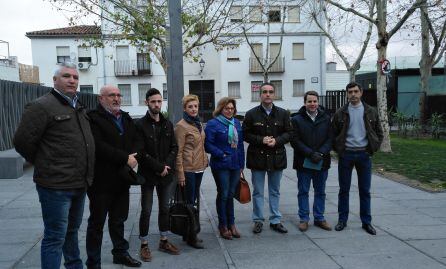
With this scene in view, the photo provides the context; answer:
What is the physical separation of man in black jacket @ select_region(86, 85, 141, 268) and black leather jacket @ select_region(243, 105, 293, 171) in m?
1.83

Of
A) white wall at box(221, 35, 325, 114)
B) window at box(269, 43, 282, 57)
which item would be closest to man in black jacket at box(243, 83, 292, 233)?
white wall at box(221, 35, 325, 114)

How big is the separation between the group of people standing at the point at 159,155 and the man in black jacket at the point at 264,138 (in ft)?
0.04

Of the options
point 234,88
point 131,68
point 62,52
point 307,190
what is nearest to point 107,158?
point 307,190

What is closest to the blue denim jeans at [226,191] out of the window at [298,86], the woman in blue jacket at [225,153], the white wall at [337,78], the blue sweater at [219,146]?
the woman in blue jacket at [225,153]

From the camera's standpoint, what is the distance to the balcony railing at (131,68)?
37219 mm

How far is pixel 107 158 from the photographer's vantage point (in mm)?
4211

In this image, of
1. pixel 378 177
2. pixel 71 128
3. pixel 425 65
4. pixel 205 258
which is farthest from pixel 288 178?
pixel 425 65

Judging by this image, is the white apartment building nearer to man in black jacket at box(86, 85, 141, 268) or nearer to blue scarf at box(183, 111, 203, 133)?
blue scarf at box(183, 111, 203, 133)

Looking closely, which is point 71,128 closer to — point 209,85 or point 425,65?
point 425,65

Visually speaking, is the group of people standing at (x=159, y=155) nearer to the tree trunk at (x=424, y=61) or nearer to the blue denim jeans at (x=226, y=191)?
the blue denim jeans at (x=226, y=191)

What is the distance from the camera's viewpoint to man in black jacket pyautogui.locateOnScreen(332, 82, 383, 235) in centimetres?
581

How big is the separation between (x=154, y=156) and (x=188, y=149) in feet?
1.83

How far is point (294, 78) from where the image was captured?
38.3m

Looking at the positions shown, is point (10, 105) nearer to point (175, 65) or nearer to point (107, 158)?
point (175, 65)
